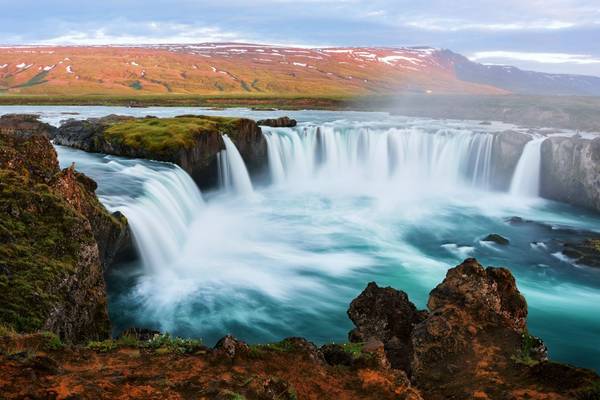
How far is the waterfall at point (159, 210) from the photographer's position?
22.4 m

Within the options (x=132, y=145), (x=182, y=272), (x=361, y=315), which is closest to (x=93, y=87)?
(x=132, y=145)

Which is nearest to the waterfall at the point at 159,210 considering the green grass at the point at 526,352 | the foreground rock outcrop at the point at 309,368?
the foreground rock outcrop at the point at 309,368

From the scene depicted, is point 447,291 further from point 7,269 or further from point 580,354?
point 7,269

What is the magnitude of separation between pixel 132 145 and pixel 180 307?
71.4 feet

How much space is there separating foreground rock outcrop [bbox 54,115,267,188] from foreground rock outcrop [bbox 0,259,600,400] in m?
28.5

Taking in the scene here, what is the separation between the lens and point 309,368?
9578 mm

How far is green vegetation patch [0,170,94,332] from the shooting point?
10.9 m

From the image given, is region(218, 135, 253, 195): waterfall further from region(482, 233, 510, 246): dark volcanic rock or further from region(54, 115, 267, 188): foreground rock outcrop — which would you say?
region(482, 233, 510, 246): dark volcanic rock

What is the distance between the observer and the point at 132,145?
37781 millimetres

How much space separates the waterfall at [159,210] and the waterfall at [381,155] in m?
15.7

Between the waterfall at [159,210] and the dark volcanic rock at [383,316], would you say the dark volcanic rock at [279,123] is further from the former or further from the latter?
the dark volcanic rock at [383,316]

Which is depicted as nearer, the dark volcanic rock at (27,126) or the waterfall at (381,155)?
the dark volcanic rock at (27,126)

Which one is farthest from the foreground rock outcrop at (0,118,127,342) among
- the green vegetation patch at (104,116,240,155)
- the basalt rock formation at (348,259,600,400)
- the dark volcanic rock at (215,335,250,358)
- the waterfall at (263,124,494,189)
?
the waterfall at (263,124,494,189)

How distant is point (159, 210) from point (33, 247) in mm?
13090
